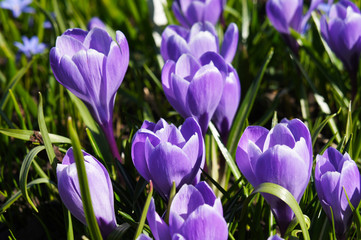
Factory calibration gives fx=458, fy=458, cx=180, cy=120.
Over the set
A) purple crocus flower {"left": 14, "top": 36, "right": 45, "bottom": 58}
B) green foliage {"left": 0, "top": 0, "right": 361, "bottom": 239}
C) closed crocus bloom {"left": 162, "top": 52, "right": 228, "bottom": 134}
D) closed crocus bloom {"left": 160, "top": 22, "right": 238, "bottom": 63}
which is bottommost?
green foliage {"left": 0, "top": 0, "right": 361, "bottom": 239}

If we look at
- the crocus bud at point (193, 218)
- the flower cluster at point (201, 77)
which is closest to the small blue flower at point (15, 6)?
the flower cluster at point (201, 77)

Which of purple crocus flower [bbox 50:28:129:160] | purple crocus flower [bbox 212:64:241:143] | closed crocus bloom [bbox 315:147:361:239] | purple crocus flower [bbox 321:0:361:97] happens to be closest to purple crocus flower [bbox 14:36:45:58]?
purple crocus flower [bbox 50:28:129:160]

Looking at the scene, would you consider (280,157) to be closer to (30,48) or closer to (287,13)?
(287,13)

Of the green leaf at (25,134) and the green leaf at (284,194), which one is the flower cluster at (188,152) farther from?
the green leaf at (25,134)

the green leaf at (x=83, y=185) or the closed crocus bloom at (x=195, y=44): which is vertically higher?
the closed crocus bloom at (x=195, y=44)

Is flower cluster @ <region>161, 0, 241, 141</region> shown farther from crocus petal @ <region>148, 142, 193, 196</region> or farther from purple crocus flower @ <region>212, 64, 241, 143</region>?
crocus petal @ <region>148, 142, 193, 196</region>
